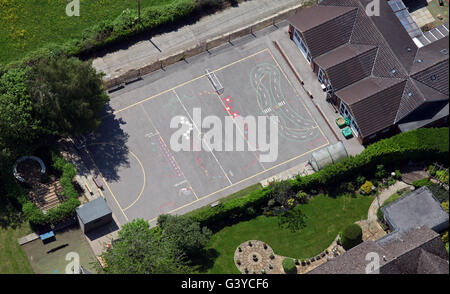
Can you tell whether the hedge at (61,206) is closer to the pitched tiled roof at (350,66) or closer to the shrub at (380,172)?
the pitched tiled roof at (350,66)

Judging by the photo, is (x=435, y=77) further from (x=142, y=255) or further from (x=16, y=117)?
(x=16, y=117)

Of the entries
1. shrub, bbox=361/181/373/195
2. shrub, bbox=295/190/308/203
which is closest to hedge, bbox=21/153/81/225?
shrub, bbox=295/190/308/203

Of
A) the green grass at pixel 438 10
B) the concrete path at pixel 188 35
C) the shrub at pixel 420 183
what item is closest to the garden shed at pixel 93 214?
the concrete path at pixel 188 35

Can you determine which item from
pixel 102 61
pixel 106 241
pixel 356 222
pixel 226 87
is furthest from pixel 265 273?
pixel 102 61

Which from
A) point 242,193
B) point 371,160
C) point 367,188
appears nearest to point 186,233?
point 242,193

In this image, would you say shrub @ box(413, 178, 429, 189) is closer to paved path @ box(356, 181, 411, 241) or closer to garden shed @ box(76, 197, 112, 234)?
paved path @ box(356, 181, 411, 241)

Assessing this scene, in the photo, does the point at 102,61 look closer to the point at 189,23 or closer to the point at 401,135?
the point at 189,23
